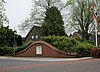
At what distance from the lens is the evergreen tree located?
65312mm

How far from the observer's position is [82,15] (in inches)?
2611

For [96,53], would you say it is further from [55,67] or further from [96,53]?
[55,67]

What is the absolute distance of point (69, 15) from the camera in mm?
68812

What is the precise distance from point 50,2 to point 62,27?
6913 millimetres

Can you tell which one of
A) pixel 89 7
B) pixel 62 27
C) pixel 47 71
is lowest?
pixel 47 71

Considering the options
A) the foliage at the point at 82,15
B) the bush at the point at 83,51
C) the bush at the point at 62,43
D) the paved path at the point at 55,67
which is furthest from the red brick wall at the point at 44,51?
the foliage at the point at 82,15

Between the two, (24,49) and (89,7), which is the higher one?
(89,7)

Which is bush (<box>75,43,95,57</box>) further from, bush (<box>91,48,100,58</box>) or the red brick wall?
bush (<box>91,48,100,58</box>)

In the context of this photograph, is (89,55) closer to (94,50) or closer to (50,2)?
(94,50)

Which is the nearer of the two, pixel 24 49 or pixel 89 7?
pixel 24 49

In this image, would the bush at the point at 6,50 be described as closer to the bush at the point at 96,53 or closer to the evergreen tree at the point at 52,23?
the evergreen tree at the point at 52,23

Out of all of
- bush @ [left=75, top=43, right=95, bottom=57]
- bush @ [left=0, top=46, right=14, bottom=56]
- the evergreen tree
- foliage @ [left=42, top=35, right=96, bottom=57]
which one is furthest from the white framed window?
the evergreen tree

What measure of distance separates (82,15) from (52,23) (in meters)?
7.38

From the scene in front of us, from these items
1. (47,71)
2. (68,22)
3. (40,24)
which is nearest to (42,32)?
(40,24)
